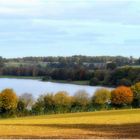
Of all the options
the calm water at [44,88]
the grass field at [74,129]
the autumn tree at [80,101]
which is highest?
the grass field at [74,129]

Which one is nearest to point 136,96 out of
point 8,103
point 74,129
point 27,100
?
point 27,100

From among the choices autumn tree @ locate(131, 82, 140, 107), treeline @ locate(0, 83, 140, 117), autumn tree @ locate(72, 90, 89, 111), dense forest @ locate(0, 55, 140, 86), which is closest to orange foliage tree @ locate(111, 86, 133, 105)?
treeline @ locate(0, 83, 140, 117)

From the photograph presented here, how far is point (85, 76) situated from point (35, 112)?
7634cm

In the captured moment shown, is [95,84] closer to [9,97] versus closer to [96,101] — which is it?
[96,101]

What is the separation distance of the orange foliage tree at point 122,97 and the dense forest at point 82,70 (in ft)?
106

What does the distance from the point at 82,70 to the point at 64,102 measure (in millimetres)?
64653

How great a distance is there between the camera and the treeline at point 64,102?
76.3 meters

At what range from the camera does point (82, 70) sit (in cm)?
14625

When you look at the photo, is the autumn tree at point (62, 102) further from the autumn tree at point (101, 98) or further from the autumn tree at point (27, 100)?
the autumn tree at point (101, 98)

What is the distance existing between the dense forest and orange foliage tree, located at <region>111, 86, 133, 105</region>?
106 feet

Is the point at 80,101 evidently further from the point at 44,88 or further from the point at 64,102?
the point at 44,88

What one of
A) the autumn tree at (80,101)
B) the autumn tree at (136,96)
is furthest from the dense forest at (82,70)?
the autumn tree at (80,101)

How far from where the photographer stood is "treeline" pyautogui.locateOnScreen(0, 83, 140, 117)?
76.3 meters

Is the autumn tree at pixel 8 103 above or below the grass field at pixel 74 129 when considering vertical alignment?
below
